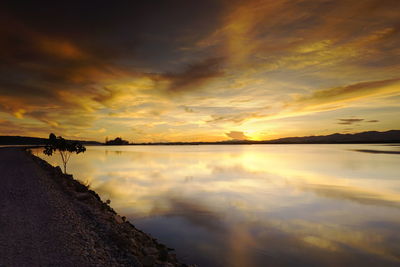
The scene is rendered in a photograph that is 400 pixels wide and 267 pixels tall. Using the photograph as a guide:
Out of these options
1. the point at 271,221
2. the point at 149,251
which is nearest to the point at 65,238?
the point at 149,251

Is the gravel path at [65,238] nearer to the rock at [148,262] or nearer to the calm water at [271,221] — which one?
the rock at [148,262]

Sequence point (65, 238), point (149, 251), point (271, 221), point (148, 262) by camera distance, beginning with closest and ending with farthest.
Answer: point (148, 262)
point (65, 238)
point (149, 251)
point (271, 221)

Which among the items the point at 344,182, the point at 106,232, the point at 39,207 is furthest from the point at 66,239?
the point at 344,182

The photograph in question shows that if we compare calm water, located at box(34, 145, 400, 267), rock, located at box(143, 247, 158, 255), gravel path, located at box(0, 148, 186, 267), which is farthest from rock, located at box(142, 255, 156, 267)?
calm water, located at box(34, 145, 400, 267)

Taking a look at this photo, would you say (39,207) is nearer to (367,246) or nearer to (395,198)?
(367,246)

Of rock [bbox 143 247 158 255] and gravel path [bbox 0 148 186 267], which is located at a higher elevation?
gravel path [bbox 0 148 186 267]

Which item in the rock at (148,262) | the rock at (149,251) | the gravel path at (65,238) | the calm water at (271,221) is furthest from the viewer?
the calm water at (271,221)

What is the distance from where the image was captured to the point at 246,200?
27141 millimetres

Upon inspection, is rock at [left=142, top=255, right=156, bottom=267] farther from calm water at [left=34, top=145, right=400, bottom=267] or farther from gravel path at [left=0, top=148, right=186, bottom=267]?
calm water at [left=34, top=145, right=400, bottom=267]

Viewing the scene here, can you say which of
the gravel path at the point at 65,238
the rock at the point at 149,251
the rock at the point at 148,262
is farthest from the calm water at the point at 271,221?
the rock at the point at 148,262

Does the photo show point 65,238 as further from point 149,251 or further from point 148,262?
point 148,262

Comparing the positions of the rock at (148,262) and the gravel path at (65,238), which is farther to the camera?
the rock at (148,262)

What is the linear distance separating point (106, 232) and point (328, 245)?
43.2 ft

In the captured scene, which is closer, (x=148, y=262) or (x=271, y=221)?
(x=148, y=262)
